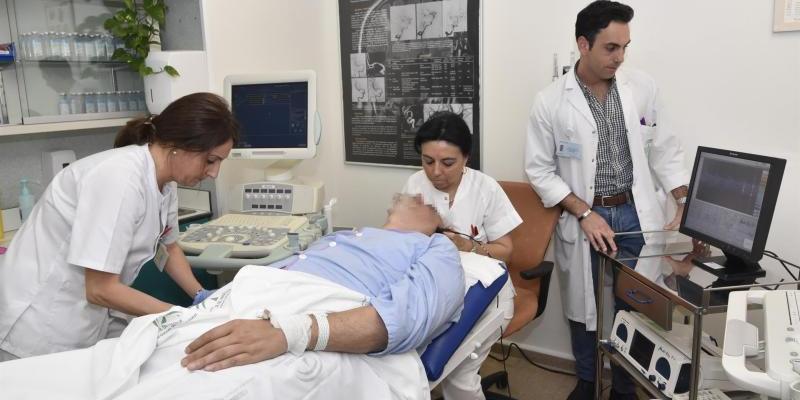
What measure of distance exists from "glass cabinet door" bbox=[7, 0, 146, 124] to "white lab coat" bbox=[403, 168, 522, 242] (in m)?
1.43

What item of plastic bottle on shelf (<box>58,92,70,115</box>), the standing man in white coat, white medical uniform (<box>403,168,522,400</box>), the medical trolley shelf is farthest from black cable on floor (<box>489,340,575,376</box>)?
plastic bottle on shelf (<box>58,92,70,115</box>)

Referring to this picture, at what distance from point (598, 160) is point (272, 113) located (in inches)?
53.4

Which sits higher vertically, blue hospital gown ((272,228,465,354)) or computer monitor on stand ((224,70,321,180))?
computer monitor on stand ((224,70,321,180))

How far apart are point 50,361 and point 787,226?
2364mm

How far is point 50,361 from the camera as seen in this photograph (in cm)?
118

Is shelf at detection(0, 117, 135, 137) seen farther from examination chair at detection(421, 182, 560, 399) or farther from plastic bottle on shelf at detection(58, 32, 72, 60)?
examination chair at detection(421, 182, 560, 399)

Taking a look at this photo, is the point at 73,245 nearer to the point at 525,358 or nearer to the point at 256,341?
the point at 256,341

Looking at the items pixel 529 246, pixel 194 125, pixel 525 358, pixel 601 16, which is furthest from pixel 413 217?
pixel 525 358

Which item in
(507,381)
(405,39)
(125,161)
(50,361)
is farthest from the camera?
Result: (405,39)

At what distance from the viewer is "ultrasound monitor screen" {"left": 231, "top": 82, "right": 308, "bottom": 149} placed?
244 cm

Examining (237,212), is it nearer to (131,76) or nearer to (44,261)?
(131,76)

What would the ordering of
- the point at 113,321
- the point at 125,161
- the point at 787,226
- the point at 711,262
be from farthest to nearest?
1. the point at 787,226
2. the point at 711,262
3. the point at 113,321
4. the point at 125,161

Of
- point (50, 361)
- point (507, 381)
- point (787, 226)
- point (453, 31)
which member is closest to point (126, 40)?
point (453, 31)

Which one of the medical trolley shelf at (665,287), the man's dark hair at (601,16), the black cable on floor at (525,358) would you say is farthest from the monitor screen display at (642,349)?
the man's dark hair at (601,16)
